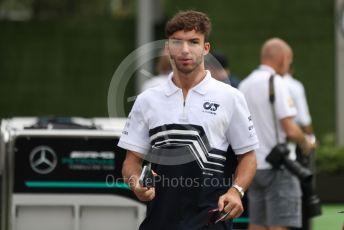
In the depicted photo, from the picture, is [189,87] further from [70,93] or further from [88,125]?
[70,93]

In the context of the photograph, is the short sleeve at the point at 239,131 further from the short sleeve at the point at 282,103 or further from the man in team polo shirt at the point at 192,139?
the short sleeve at the point at 282,103

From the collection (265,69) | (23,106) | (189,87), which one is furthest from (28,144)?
(23,106)

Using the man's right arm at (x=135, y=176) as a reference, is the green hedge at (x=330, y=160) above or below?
above

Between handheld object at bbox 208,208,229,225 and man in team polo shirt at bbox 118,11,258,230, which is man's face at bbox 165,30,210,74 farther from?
handheld object at bbox 208,208,229,225

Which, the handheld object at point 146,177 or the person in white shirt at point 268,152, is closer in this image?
the handheld object at point 146,177

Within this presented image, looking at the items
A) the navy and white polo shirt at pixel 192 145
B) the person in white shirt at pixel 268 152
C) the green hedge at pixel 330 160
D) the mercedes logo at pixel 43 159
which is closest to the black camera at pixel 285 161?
the person in white shirt at pixel 268 152

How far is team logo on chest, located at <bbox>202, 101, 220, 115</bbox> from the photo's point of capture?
20.6ft

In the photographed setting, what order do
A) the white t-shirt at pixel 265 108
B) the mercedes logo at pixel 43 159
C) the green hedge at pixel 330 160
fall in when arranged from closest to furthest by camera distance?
the mercedes logo at pixel 43 159, the white t-shirt at pixel 265 108, the green hedge at pixel 330 160

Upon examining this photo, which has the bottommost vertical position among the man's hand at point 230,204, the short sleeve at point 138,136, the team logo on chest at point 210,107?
the man's hand at point 230,204

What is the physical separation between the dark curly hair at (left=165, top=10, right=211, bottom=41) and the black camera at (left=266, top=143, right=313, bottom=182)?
3.71 m

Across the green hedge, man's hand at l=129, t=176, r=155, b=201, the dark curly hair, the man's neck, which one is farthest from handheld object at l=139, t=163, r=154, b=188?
the green hedge

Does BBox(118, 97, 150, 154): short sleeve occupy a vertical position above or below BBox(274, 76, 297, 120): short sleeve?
below

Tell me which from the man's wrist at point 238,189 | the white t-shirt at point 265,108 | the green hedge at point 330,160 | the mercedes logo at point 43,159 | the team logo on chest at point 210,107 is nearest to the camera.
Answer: the man's wrist at point 238,189

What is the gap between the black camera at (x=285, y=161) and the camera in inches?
388
